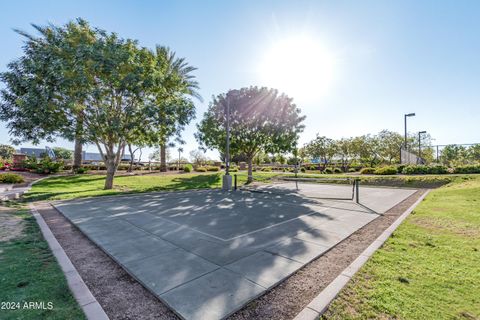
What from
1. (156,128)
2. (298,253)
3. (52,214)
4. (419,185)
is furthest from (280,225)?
(419,185)

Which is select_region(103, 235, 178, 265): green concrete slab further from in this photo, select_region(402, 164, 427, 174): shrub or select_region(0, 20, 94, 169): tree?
select_region(402, 164, 427, 174): shrub

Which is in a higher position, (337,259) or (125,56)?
(125,56)

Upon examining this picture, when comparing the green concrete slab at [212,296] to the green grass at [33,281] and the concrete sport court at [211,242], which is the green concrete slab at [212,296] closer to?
the concrete sport court at [211,242]

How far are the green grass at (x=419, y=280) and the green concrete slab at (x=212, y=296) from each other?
1051mm

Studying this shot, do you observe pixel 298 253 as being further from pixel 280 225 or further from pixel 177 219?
pixel 177 219

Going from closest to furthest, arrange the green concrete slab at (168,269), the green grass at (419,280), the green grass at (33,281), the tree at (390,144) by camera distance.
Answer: the green grass at (33,281)
the green grass at (419,280)
the green concrete slab at (168,269)
the tree at (390,144)

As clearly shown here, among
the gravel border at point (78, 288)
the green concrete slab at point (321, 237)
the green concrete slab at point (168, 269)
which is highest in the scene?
the gravel border at point (78, 288)

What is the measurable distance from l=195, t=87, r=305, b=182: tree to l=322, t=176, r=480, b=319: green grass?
15321 millimetres

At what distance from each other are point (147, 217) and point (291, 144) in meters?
16.2

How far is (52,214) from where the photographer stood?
7730 millimetres

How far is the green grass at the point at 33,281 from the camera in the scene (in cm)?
248

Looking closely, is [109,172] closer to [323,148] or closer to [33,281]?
[33,281]

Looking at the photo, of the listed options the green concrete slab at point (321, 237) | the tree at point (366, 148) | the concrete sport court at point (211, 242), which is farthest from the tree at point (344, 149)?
the green concrete slab at point (321, 237)

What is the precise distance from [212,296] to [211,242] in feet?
7.04
